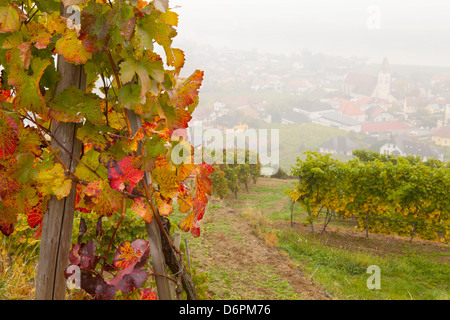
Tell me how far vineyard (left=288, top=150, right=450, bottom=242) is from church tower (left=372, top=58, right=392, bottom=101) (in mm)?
80289

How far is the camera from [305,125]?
207ft

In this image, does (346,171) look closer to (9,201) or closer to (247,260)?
(247,260)

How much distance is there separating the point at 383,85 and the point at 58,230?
9248 centimetres

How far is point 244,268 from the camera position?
207 inches

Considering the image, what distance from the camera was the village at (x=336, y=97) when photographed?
58844 mm

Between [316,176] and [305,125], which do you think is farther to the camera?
[305,125]

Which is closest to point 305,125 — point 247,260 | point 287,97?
point 287,97

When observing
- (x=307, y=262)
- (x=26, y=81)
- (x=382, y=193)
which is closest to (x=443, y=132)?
(x=382, y=193)

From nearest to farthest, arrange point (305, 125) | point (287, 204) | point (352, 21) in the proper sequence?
point (287, 204) → point (305, 125) → point (352, 21)

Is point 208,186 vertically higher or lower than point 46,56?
lower

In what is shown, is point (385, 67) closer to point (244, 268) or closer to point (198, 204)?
point (244, 268)

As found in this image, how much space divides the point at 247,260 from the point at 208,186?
204 inches

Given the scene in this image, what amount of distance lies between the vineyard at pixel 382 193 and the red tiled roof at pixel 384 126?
59.4 m

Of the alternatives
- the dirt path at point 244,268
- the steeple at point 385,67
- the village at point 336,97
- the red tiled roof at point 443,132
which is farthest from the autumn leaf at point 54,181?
the steeple at point 385,67
